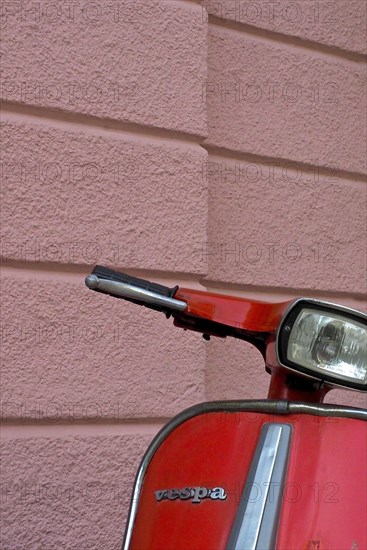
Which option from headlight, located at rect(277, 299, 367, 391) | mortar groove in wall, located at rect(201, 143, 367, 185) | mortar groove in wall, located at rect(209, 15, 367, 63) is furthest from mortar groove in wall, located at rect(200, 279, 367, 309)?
headlight, located at rect(277, 299, 367, 391)

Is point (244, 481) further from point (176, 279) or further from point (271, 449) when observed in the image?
point (176, 279)

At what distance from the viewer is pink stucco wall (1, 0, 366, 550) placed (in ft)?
7.06

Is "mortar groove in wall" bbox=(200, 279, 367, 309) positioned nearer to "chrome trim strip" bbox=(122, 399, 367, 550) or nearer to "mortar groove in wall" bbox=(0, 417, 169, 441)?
"mortar groove in wall" bbox=(0, 417, 169, 441)

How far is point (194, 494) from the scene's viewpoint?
121 cm

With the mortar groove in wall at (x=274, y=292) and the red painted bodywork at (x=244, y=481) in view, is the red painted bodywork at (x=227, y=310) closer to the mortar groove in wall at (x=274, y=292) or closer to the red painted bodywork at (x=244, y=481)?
the red painted bodywork at (x=244, y=481)

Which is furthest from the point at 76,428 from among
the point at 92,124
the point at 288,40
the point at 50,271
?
the point at 288,40

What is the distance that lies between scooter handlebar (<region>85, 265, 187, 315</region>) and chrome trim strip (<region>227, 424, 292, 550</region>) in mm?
226

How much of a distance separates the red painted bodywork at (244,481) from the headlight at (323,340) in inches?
2.8

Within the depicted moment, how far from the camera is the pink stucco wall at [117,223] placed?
2.15 meters

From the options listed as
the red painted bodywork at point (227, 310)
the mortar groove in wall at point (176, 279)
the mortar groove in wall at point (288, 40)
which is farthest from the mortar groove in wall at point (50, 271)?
the red painted bodywork at point (227, 310)

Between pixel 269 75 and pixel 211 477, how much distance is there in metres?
1.84

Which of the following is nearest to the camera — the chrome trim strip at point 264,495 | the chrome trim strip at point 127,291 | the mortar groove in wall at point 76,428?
Result: the chrome trim strip at point 264,495

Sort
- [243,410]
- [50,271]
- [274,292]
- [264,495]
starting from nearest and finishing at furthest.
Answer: [264,495] → [243,410] → [50,271] → [274,292]

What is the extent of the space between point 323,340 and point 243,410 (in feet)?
0.54
